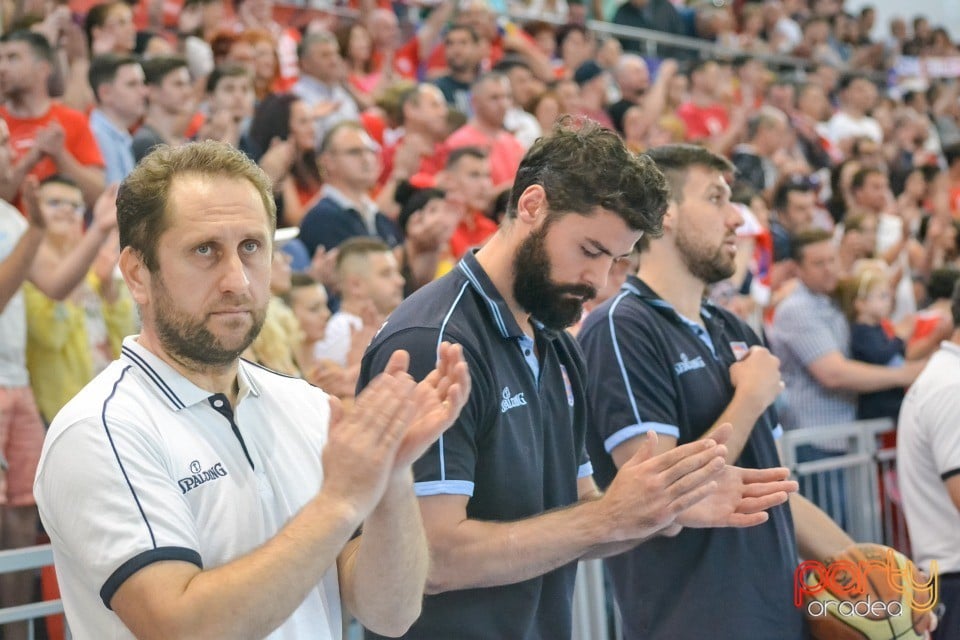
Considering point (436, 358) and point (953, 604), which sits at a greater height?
point (436, 358)

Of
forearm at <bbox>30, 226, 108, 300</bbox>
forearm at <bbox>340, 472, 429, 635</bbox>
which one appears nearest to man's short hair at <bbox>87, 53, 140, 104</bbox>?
forearm at <bbox>30, 226, 108, 300</bbox>

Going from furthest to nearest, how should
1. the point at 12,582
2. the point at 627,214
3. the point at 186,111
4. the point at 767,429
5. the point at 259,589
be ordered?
the point at 186,111 → the point at 767,429 → the point at 12,582 → the point at 627,214 → the point at 259,589

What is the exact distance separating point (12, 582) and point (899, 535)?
4.28m

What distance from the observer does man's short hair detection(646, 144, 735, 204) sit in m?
3.73

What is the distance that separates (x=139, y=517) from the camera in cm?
184

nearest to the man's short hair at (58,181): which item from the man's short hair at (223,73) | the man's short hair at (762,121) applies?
the man's short hair at (223,73)

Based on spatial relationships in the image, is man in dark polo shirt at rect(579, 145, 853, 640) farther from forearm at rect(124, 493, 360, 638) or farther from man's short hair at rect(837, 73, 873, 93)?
man's short hair at rect(837, 73, 873, 93)

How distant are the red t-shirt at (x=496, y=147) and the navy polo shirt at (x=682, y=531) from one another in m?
4.87

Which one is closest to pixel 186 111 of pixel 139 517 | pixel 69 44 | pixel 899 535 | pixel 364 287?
pixel 69 44

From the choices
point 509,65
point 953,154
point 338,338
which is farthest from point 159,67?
point 953,154

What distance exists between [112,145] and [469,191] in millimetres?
2125

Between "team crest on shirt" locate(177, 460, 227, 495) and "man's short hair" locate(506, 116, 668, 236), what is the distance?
114 centimetres

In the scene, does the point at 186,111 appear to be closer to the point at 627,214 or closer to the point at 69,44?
the point at 69,44

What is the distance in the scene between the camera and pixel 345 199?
6.91 m
